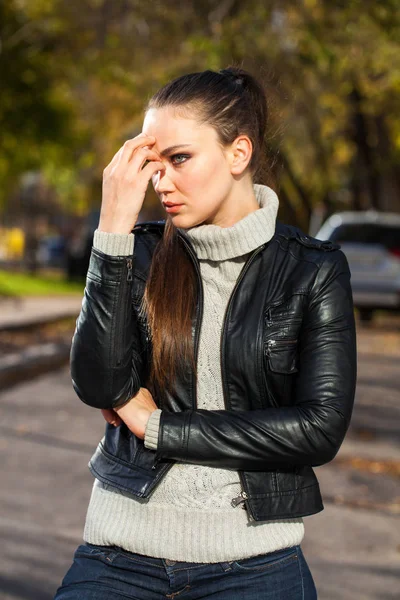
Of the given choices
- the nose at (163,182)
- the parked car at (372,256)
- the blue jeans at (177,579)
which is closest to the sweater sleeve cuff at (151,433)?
the blue jeans at (177,579)

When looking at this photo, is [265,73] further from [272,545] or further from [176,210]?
[272,545]

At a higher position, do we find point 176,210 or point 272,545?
point 176,210

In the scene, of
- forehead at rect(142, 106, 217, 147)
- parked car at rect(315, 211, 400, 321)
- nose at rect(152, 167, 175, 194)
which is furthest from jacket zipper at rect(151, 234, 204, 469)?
→ parked car at rect(315, 211, 400, 321)

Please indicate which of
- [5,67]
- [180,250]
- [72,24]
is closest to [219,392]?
[180,250]

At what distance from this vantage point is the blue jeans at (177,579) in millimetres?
2400

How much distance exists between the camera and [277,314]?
8.26 feet

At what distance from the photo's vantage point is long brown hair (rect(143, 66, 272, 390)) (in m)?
2.50

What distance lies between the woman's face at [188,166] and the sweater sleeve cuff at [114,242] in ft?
0.46

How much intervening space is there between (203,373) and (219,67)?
12386mm

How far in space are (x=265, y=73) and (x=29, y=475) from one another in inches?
198

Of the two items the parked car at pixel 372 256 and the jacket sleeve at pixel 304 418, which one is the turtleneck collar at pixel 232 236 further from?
the parked car at pixel 372 256

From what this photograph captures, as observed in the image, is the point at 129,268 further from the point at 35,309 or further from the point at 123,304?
the point at 35,309

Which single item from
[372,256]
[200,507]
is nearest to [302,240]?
[200,507]

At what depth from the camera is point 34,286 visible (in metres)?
34.0
